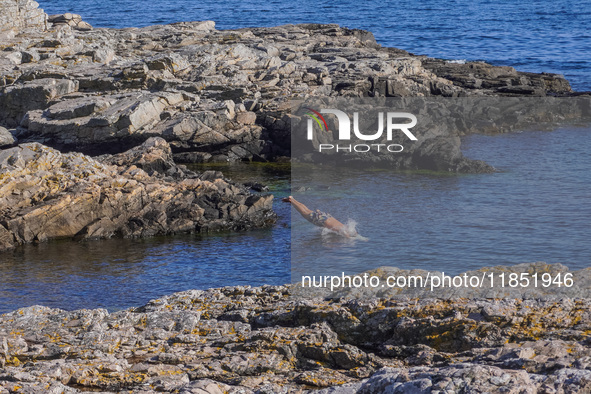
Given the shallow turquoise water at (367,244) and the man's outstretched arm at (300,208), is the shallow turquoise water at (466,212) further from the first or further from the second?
the man's outstretched arm at (300,208)

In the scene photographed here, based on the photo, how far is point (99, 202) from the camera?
3272cm

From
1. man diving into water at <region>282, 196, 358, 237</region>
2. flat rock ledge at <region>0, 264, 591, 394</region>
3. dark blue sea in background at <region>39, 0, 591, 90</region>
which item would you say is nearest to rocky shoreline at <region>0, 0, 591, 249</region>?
man diving into water at <region>282, 196, 358, 237</region>

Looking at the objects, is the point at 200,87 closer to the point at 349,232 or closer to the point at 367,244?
the point at 349,232

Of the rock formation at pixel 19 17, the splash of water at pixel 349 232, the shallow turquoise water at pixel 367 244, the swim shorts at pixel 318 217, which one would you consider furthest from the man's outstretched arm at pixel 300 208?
the rock formation at pixel 19 17

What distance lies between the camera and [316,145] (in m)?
45.1

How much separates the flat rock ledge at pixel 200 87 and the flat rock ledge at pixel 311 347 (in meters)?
28.1

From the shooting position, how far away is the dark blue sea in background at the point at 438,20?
87.5 meters

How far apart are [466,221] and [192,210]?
13009 mm

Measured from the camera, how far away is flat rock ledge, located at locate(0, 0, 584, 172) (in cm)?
4662

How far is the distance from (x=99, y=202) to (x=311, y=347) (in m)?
22.8

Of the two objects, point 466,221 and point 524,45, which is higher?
point 524,45

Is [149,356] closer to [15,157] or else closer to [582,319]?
[582,319]

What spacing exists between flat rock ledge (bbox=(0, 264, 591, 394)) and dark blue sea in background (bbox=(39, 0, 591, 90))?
6086cm

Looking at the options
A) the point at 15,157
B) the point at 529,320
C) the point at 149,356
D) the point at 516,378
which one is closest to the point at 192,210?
the point at 15,157
